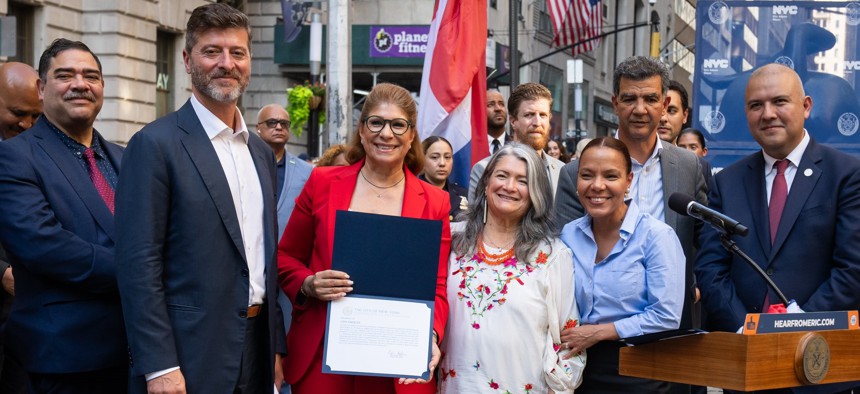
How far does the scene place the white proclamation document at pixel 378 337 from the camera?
4.65 meters

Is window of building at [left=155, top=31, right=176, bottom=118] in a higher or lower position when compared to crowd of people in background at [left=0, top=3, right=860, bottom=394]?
higher

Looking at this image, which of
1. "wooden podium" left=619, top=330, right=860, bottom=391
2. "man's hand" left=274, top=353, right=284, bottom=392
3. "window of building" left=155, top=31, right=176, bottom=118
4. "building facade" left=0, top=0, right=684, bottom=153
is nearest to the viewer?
"wooden podium" left=619, top=330, right=860, bottom=391

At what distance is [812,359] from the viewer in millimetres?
4246

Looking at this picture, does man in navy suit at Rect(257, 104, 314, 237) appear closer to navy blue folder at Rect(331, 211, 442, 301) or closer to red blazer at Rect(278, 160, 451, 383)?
red blazer at Rect(278, 160, 451, 383)

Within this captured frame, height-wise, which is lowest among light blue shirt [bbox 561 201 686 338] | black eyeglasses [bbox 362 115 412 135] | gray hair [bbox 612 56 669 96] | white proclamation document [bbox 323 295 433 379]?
white proclamation document [bbox 323 295 433 379]

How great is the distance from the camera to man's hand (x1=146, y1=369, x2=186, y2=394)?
14.0ft

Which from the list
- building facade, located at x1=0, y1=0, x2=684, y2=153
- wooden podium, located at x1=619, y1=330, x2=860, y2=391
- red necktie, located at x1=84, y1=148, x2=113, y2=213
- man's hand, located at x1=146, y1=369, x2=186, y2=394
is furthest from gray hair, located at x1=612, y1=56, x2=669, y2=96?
building facade, located at x1=0, y1=0, x2=684, y2=153

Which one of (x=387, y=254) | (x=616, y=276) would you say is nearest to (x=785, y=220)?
(x=616, y=276)

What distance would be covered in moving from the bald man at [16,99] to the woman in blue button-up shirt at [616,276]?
3398 mm

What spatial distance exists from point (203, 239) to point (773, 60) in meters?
7.78

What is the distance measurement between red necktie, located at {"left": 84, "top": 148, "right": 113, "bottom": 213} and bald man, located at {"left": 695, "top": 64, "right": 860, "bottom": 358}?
116 inches

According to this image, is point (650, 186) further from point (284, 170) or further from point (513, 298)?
point (284, 170)

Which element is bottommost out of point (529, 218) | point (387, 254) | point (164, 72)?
point (387, 254)

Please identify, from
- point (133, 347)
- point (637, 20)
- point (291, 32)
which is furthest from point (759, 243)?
point (637, 20)
